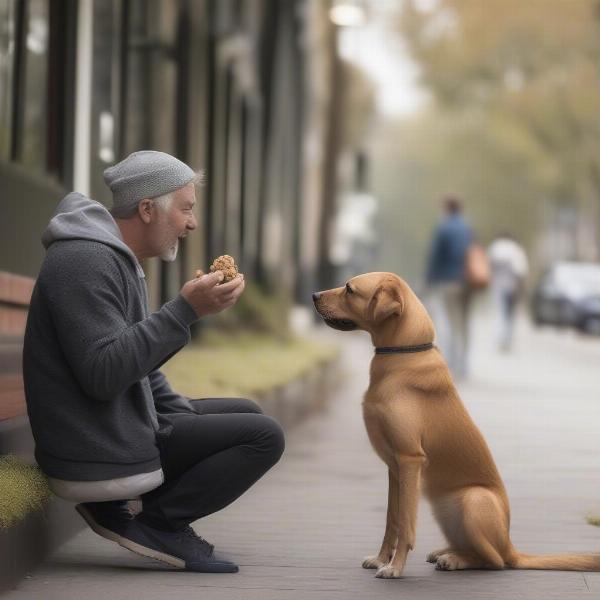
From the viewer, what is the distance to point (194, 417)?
231 inches

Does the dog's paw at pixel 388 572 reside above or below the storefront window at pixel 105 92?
below

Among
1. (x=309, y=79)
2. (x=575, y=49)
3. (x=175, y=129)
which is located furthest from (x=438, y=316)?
(x=575, y=49)

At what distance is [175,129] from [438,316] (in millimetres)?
3690

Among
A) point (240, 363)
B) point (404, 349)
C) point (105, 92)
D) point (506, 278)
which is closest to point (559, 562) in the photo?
point (404, 349)

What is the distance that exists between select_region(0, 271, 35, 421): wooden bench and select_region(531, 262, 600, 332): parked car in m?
25.0

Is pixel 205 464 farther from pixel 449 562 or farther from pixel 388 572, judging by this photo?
pixel 449 562

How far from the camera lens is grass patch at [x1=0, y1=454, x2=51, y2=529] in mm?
5327

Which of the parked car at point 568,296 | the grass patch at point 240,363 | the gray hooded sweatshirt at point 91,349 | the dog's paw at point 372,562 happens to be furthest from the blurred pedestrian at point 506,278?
the gray hooded sweatshirt at point 91,349

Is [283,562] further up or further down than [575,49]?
further down

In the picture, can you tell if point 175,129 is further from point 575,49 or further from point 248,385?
point 575,49

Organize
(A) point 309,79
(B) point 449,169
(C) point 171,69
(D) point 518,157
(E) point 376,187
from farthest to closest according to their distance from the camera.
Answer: (E) point 376,187
(B) point 449,169
(D) point 518,157
(A) point 309,79
(C) point 171,69

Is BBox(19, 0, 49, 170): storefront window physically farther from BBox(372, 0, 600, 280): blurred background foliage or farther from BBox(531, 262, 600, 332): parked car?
BBox(531, 262, 600, 332): parked car

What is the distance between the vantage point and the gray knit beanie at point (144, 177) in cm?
554

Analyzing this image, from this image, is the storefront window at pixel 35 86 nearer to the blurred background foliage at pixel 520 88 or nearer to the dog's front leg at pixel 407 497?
the dog's front leg at pixel 407 497
